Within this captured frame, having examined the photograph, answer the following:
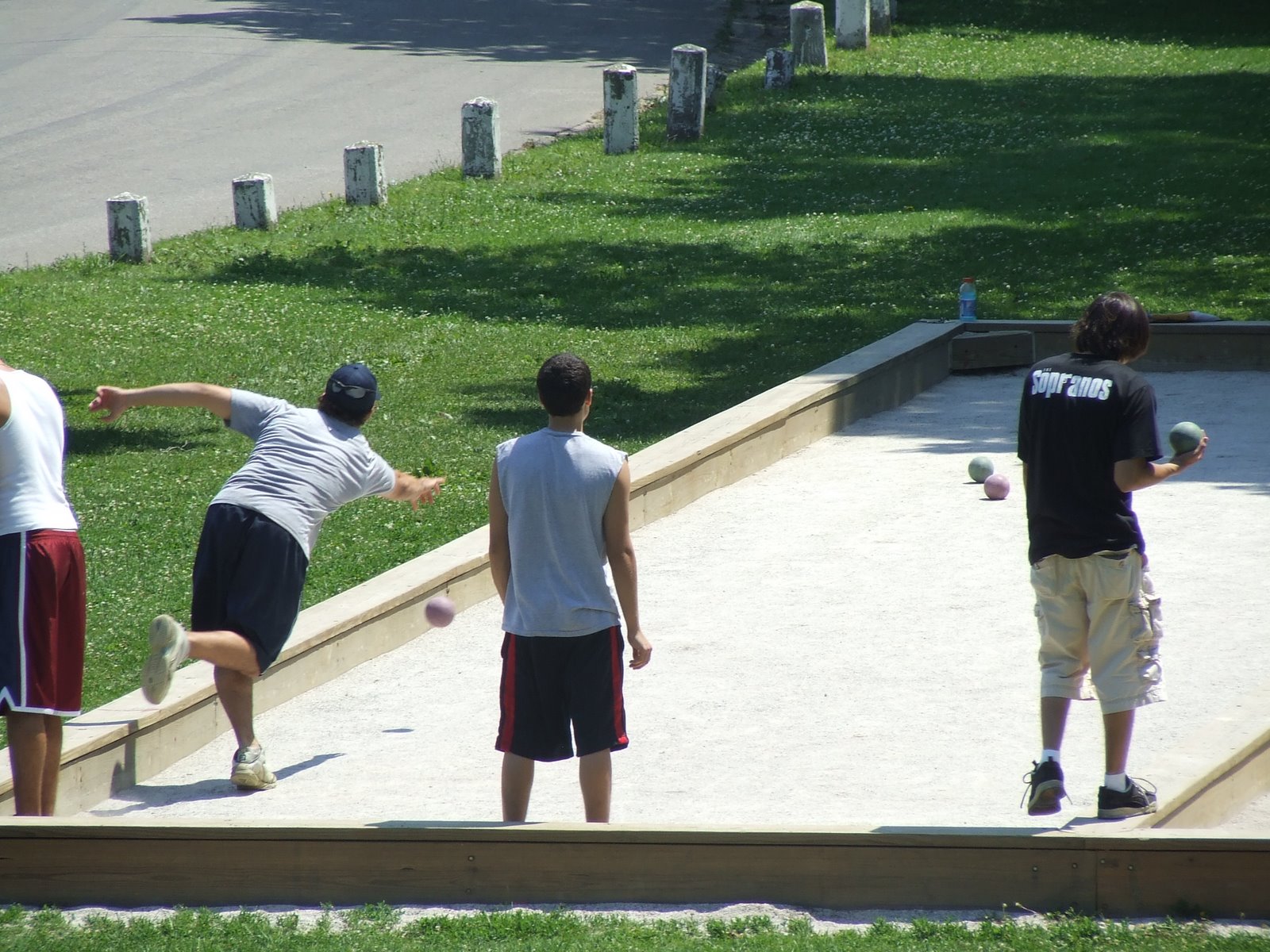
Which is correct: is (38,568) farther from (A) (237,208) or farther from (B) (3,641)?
(A) (237,208)

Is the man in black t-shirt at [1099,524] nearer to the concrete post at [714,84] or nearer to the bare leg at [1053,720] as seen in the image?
the bare leg at [1053,720]

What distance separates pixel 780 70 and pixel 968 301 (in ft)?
35.6

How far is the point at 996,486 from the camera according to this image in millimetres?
9828

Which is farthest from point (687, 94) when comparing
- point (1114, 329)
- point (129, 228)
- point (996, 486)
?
point (1114, 329)

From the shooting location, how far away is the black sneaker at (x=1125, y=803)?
5.24 meters

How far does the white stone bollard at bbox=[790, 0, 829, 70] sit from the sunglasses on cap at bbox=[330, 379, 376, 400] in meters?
19.0

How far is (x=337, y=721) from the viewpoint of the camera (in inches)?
274

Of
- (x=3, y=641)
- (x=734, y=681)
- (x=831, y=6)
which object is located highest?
(x=831, y=6)

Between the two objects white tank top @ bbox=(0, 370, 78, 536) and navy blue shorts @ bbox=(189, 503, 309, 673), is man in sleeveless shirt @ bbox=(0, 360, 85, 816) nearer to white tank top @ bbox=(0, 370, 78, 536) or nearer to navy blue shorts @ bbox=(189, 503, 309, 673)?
white tank top @ bbox=(0, 370, 78, 536)

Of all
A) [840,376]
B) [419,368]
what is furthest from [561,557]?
[419,368]

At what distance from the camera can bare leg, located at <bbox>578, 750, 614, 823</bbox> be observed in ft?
17.5

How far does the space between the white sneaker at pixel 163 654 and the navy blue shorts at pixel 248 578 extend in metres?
0.42

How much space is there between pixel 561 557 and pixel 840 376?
22.4ft

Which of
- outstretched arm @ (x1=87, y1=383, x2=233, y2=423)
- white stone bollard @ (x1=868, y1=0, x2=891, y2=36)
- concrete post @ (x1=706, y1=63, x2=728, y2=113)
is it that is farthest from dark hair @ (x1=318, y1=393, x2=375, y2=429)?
white stone bollard @ (x1=868, y1=0, x2=891, y2=36)
